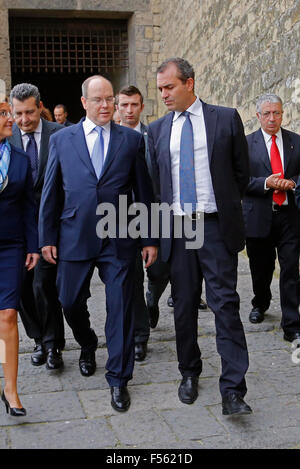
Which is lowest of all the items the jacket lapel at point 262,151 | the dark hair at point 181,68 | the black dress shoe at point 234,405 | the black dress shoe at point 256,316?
the black dress shoe at point 256,316

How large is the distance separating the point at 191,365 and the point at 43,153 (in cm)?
167

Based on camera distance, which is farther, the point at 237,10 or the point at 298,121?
the point at 237,10

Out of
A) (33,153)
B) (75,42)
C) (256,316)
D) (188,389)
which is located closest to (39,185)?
(33,153)

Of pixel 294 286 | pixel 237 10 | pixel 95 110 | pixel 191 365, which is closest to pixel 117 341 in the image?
pixel 191 365

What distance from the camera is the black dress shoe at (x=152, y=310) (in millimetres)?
4848

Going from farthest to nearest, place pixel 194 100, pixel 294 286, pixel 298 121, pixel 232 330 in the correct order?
pixel 298 121 → pixel 294 286 → pixel 194 100 → pixel 232 330

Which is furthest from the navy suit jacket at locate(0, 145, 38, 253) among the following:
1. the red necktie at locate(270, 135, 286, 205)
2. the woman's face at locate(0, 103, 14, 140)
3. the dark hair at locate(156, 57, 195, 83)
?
the red necktie at locate(270, 135, 286, 205)

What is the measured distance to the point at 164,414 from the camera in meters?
3.39

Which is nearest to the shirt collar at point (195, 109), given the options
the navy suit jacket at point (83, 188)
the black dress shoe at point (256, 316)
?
the navy suit jacket at point (83, 188)

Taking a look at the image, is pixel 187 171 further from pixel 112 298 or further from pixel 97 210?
pixel 112 298

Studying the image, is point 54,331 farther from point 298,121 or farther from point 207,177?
point 298,121

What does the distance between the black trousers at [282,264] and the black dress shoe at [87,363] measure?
1454 mm

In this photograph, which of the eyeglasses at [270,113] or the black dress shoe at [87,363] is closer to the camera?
the black dress shoe at [87,363]

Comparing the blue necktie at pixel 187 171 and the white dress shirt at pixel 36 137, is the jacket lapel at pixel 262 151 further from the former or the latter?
the white dress shirt at pixel 36 137
